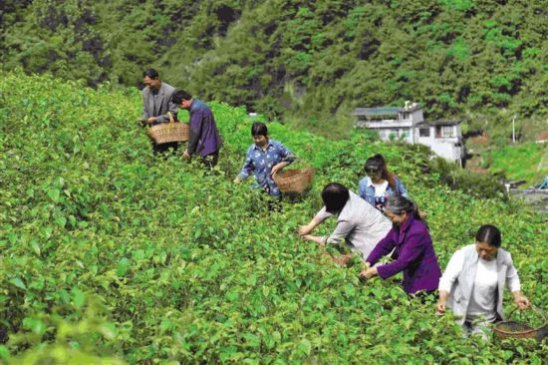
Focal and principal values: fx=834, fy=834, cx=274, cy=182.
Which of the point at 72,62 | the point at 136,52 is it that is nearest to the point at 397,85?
the point at 136,52

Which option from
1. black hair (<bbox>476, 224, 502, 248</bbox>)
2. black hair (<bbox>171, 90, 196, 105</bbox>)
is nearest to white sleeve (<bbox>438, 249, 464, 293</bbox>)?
black hair (<bbox>476, 224, 502, 248</bbox>)

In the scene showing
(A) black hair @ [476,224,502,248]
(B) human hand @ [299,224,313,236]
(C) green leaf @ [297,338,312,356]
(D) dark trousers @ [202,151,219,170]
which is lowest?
(C) green leaf @ [297,338,312,356]

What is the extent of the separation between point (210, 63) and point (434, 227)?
8943 centimetres

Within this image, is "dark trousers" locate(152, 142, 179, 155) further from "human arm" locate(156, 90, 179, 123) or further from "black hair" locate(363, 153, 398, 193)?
"black hair" locate(363, 153, 398, 193)

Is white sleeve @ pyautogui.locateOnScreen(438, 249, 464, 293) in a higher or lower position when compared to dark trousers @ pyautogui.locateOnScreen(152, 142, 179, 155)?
lower

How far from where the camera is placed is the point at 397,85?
297ft

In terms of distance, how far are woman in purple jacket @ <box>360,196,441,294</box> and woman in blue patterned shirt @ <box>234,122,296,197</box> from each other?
3.01 metres

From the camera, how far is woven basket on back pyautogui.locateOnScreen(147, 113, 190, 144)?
36.1 feet

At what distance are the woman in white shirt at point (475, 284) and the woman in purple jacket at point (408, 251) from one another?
272mm

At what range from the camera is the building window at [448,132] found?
77912 mm

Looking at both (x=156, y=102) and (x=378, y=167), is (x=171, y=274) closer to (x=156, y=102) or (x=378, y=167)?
(x=378, y=167)

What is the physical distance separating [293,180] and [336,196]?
271cm

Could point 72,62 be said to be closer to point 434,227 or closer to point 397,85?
point 434,227

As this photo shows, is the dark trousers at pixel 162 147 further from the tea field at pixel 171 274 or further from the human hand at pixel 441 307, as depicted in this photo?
the human hand at pixel 441 307
